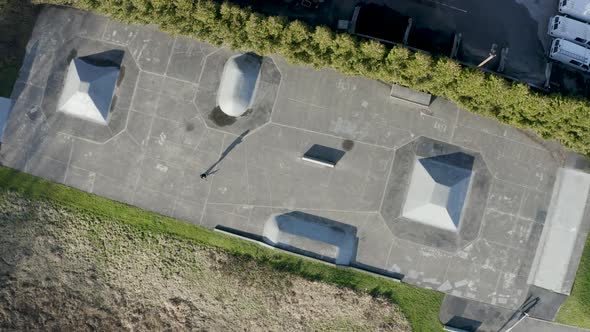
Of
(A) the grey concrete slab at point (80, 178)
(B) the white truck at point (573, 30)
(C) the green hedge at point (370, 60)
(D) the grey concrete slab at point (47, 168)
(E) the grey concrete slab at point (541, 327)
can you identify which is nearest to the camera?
(C) the green hedge at point (370, 60)

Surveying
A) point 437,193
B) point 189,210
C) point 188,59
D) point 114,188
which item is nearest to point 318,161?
point 437,193

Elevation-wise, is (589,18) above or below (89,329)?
above

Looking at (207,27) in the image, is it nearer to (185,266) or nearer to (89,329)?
(185,266)

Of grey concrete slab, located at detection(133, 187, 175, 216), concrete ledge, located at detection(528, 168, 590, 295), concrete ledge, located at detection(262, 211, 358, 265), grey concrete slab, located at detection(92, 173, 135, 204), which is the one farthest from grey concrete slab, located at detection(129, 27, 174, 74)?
concrete ledge, located at detection(528, 168, 590, 295)

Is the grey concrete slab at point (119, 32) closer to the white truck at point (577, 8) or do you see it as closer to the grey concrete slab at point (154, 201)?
the grey concrete slab at point (154, 201)

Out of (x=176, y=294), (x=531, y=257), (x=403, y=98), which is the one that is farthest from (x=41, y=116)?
(x=531, y=257)

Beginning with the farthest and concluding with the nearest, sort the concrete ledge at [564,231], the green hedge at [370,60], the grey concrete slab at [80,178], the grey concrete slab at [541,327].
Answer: the grey concrete slab at [80,178]
the grey concrete slab at [541,327]
the concrete ledge at [564,231]
the green hedge at [370,60]

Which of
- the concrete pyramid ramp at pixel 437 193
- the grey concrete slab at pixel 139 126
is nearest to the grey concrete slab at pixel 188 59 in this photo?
the grey concrete slab at pixel 139 126
